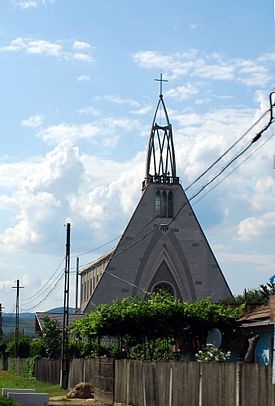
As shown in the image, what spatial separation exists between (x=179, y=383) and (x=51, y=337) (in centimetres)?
3886

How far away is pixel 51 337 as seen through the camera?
61781mm

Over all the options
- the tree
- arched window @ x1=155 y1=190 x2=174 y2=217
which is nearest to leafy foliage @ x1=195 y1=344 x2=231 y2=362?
the tree

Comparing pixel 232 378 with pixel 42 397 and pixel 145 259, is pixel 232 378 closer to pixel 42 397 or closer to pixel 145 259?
pixel 42 397

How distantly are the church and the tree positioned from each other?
3017 cm

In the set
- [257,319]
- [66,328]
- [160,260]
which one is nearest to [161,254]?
[160,260]

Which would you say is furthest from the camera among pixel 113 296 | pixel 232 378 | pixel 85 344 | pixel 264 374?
pixel 113 296

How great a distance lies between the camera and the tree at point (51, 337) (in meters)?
60.6

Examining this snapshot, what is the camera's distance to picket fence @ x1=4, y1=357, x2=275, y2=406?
1783 cm

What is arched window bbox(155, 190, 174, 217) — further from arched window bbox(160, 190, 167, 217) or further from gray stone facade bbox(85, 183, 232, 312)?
gray stone facade bbox(85, 183, 232, 312)

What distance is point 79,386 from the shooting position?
121ft

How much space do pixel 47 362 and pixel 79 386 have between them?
17325 millimetres

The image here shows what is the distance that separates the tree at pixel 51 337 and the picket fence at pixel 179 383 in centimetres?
1991

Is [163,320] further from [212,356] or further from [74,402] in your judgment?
[212,356]

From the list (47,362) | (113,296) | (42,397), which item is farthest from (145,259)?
(42,397)
